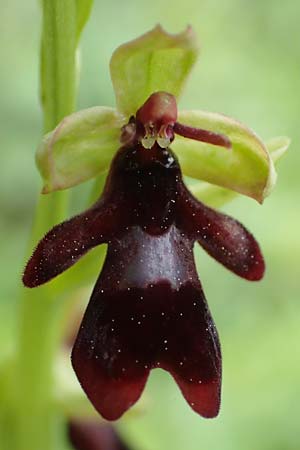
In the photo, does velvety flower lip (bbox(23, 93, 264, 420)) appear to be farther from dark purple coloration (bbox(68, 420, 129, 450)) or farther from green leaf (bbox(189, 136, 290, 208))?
dark purple coloration (bbox(68, 420, 129, 450))

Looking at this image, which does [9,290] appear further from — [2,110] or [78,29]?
[78,29]

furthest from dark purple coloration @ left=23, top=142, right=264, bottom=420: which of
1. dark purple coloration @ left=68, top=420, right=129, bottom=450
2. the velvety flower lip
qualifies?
dark purple coloration @ left=68, top=420, right=129, bottom=450

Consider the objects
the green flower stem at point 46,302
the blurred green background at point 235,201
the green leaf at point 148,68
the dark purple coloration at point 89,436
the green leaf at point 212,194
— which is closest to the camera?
the green leaf at point 148,68

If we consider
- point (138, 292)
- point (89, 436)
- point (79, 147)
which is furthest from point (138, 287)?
point (89, 436)

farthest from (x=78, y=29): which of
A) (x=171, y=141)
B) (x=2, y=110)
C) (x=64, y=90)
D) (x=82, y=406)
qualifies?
(x=2, y=110)

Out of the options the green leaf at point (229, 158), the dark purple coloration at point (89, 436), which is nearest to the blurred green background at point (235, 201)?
the dark purple coloration at point (89, 436)

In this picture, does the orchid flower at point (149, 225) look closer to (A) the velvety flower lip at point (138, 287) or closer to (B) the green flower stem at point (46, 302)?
(A) the velvety flower lip at point (138, 287)
